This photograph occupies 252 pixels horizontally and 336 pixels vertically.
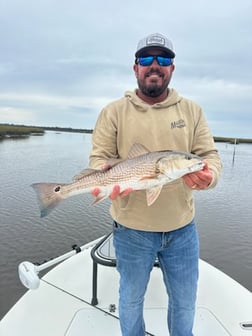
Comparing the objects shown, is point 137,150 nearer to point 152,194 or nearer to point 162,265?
point 152,194

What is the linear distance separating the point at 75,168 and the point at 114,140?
19.9 m

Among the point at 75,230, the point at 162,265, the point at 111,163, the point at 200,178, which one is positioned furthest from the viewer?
the point at 75,230

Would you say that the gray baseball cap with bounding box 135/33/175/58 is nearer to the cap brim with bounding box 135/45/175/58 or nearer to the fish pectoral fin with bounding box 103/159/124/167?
the cap brim with bounding box 135/45/175/58

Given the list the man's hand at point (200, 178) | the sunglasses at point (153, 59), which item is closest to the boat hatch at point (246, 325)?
the man's hand at point (200, 178)

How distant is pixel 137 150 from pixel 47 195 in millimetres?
805

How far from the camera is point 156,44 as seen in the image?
2471 millimetres

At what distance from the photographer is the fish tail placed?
2.50 meters

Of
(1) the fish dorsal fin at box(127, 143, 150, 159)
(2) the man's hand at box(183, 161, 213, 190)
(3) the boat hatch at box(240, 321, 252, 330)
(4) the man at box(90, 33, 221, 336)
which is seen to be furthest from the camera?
(3) the boat hatch at box(240, 321, 252, 330)

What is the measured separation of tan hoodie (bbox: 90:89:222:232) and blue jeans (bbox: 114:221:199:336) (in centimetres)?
10

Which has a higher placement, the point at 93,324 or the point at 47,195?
the point at 47,195

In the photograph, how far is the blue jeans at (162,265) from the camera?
2535 mm

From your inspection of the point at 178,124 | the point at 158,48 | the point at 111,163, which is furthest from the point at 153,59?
the point at 111,163

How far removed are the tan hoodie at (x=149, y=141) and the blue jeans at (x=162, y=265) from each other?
4.0 inches

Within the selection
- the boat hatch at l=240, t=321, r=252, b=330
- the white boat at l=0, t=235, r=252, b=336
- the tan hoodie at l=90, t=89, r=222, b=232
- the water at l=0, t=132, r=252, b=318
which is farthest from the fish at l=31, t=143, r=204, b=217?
the water at l=0, t=132, r=252, b=318
